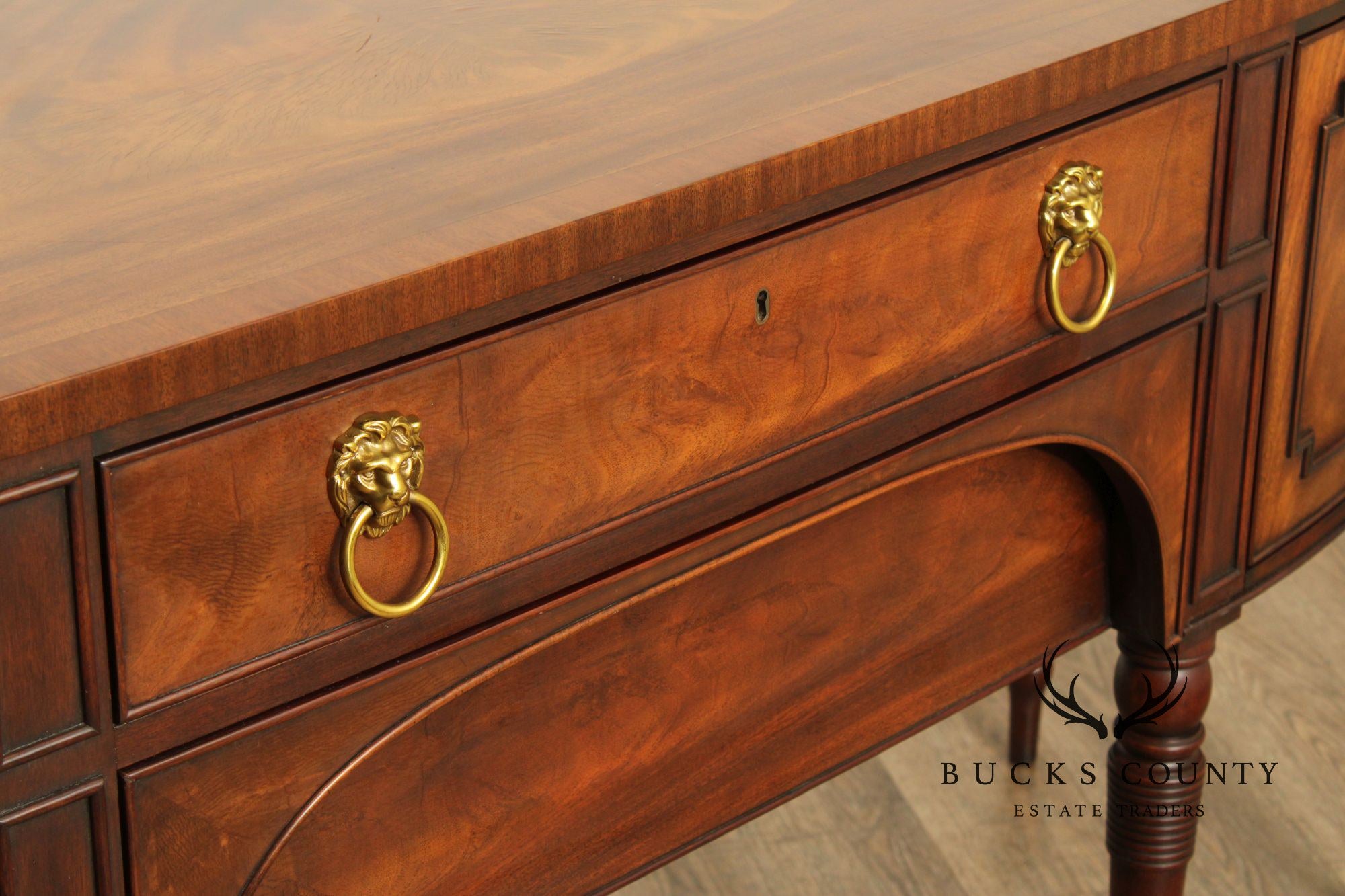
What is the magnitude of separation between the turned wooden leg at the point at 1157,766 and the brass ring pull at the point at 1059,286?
0.23 meters

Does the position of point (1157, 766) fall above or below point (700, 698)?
below

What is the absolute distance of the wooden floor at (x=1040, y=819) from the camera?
4.40ft

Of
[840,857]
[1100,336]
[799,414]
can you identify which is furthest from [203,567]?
[840,857]

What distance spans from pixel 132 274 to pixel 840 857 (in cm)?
98

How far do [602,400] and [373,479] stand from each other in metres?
0.10

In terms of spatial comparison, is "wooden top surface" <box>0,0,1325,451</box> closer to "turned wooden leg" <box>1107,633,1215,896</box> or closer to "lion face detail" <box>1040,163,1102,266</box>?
"lion face detail" <box>1040,163,1102,266</box>

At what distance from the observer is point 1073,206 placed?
723mm

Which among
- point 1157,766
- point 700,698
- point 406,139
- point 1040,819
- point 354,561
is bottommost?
point 1040,819

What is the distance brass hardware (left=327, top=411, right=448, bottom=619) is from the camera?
0.54 m

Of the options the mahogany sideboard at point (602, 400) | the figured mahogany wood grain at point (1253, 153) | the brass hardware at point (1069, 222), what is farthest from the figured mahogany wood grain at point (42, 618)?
the figured mahogany wood grain at point (1253, 153)

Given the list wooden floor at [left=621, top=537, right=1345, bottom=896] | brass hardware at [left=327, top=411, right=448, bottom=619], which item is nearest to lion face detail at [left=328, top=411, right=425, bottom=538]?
brass hardware at [left=327, top=411, right=448, bottom=619]

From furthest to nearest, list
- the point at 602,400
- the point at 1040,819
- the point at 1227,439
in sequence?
the point at 1040,819
the point at 1227,439
the point at 602,400

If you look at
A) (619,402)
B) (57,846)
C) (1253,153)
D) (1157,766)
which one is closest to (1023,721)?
(1157,766)

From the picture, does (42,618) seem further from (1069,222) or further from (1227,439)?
(1227,439)
